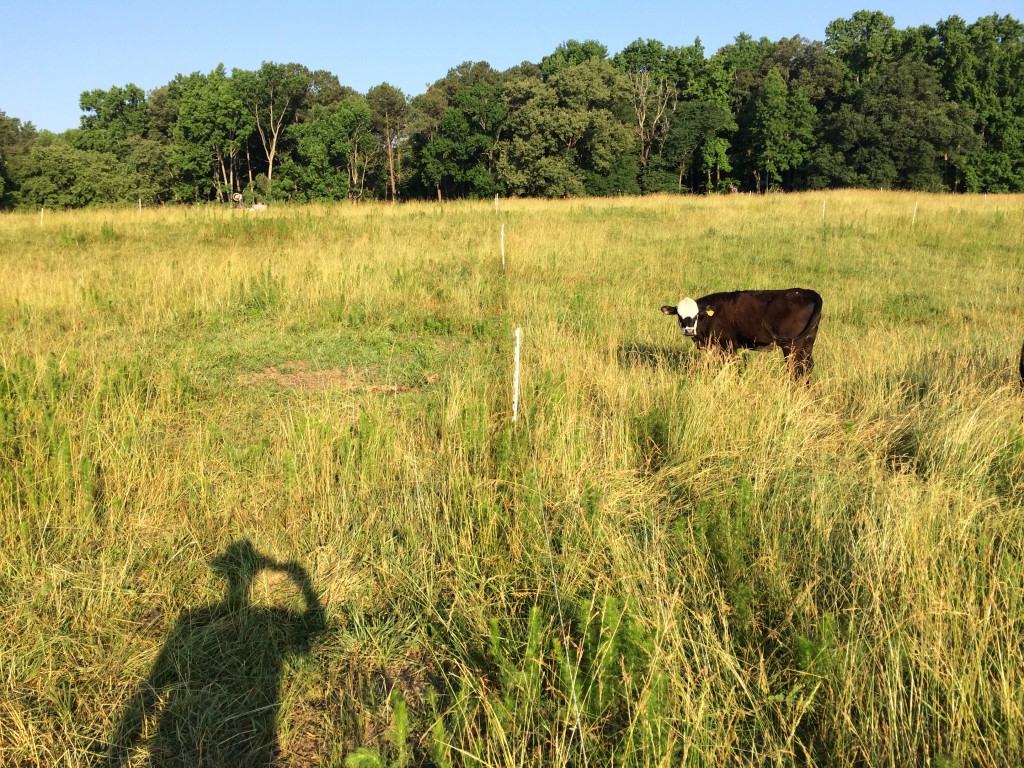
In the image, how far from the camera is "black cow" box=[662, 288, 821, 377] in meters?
6.87

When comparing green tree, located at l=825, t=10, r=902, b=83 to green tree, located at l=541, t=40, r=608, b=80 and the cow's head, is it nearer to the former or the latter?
Answer: green tree, located at l=541, t=40, r=608, b=80

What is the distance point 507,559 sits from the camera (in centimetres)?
339

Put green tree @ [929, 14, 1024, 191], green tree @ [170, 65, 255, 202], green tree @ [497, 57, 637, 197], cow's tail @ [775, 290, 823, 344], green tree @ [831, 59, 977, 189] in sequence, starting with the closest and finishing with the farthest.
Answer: cow's tail @ [775, 290, 823, 344] < green tree @ [831, 59, 977, 189] < green tree @ [497, 57, 637, 197] < green tree @ [929, 14, 1024, 191] < green tree @ [170, 65, 255, 202]

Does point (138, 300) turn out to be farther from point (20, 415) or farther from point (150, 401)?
point (20, 415)

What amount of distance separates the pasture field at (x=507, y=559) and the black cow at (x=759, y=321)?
0.45 meters

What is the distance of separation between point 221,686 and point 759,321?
5832 millimetres

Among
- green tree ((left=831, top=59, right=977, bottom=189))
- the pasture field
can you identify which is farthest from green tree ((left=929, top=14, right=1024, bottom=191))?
the pasture field

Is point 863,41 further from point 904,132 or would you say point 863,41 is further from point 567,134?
point 567,134

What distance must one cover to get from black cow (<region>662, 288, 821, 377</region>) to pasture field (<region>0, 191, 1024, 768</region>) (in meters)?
0.45

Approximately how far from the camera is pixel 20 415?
453cm

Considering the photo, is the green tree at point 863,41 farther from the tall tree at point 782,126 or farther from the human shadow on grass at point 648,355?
the human shadow on grass at point 648,355

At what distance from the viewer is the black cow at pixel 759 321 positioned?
271 inches

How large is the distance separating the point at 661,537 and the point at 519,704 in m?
1.16

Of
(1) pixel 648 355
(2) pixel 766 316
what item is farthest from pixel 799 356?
(1) pixel 648 355
